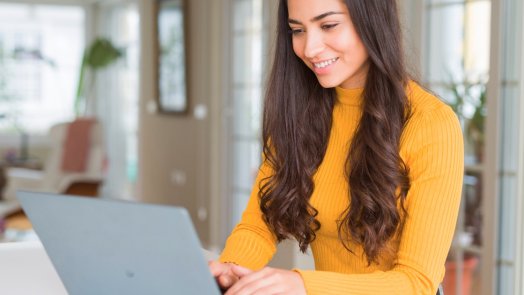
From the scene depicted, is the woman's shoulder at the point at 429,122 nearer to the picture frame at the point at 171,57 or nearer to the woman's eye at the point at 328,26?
the woman's eye at the point at 328,26

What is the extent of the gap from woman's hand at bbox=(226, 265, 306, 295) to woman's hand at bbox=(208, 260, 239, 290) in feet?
0.38

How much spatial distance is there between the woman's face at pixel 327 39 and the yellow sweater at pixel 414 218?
12cm

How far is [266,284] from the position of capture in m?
1.31

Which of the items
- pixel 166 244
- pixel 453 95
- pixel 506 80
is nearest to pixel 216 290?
pixel 166 244

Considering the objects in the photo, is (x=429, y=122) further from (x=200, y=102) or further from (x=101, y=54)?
(x=101, y=54)

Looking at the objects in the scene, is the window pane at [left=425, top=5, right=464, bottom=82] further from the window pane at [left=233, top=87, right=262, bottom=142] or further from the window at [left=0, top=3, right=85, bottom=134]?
the window at [left=0, top=3, right=85, bottom=134]

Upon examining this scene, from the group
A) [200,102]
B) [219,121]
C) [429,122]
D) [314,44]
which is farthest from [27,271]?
[200,102]

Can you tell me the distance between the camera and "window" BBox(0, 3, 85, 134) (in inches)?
440

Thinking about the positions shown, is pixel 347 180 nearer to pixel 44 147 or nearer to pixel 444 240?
pixel 444 240

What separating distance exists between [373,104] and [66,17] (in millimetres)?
10360

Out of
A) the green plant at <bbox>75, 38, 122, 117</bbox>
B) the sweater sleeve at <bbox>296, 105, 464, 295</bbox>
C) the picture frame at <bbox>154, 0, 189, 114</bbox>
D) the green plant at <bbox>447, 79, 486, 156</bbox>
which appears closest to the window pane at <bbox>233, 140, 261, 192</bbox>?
the picture frame at <bbox>154, 0, 189, 114</bbox>

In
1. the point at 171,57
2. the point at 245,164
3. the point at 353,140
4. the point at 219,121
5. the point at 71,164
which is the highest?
the point at 171,57

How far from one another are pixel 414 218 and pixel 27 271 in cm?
81

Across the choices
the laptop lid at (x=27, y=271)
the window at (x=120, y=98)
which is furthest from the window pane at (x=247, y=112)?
the laptop lid at (x=27, y=271)
